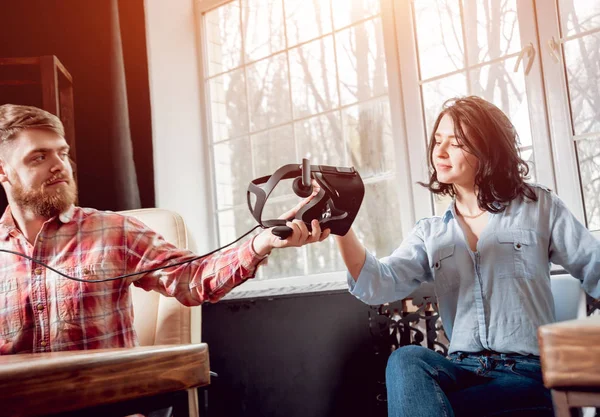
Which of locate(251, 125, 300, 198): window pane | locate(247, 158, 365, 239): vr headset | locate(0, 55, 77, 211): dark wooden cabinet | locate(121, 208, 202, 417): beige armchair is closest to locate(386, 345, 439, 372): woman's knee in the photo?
locate(247, 158, 365, 239): vr headset

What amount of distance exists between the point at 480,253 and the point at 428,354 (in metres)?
0.27

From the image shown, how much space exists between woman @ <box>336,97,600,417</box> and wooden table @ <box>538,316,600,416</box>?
0.67 metres

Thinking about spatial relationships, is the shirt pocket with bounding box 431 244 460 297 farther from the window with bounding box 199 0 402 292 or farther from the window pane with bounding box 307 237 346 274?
the window pane with bounding box 307 237 346 274

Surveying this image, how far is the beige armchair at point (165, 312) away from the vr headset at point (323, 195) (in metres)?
0.42

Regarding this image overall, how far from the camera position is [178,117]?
8.20 ft

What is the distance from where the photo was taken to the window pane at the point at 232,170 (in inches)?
96.6

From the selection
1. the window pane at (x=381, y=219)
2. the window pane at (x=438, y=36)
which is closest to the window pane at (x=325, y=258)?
the window pane at (x=381, y=219)

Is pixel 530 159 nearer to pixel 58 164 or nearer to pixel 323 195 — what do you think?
pixel 323 195

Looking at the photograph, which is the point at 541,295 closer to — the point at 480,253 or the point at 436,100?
the point at 480,253

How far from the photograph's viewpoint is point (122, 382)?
567 mm

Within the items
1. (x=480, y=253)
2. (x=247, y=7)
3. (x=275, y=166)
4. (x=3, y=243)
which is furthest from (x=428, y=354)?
(x=247, y=7)

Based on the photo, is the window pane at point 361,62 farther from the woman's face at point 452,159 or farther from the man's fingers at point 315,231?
the man's fingers at point 315,231

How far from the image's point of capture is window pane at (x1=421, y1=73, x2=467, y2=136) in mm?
1912

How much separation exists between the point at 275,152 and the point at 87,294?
1142 millimetres
